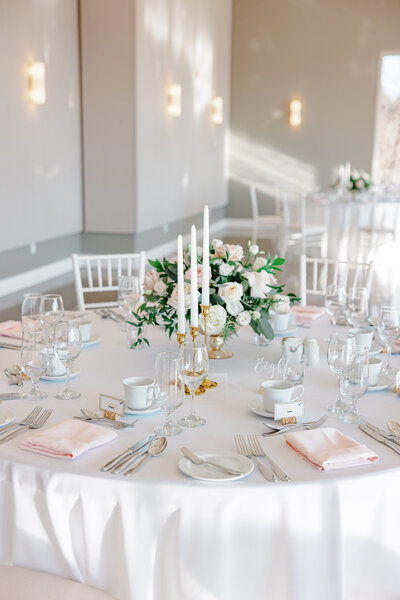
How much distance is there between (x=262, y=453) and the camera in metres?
1.73

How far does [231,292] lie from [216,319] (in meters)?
0.11

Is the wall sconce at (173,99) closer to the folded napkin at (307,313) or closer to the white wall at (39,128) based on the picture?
the white wall at (39,128)

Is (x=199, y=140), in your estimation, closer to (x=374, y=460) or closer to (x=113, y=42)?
(x=113, y=42)

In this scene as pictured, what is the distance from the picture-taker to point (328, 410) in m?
2.04

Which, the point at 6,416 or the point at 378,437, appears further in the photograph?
the point at 6,416

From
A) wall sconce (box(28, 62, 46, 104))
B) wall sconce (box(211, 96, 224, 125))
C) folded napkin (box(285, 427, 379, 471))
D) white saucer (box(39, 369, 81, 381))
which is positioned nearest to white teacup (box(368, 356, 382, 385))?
folded napkin (box(285, 427, 379, 471))

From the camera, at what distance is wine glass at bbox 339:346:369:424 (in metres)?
1.85

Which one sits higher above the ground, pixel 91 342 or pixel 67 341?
pixel 67 341

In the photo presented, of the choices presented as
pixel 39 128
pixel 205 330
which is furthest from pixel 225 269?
pixel 39 128

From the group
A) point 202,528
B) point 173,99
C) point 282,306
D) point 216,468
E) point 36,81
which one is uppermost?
point 173,99

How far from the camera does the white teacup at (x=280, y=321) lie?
289cm

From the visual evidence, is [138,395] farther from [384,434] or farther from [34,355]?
[384,434]

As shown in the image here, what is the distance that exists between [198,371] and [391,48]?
11.0m

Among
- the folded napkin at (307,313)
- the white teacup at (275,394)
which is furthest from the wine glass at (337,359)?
the folded napkin at (307,313)
